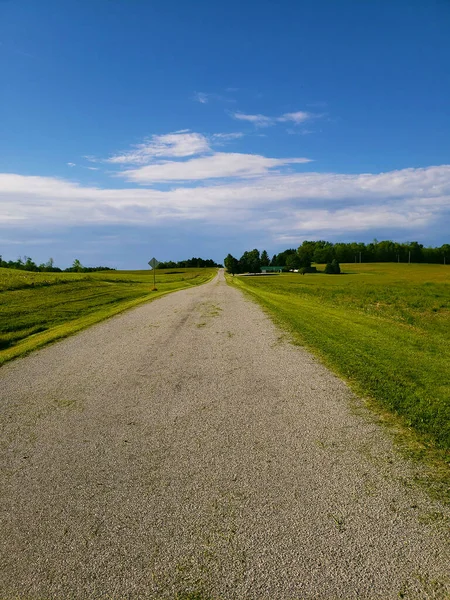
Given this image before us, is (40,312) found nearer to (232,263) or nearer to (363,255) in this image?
(232,263)

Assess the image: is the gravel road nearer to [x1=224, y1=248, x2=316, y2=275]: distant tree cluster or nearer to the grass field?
the grass field

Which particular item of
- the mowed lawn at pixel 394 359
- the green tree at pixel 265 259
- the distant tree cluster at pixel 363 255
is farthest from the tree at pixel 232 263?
the mowed lawn at pixel 394 359

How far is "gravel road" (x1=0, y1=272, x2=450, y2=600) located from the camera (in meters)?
3.14

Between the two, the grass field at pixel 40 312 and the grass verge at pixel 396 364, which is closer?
the grass verge at pixel 396 364

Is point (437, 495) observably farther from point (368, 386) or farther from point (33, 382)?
point (33, 382)

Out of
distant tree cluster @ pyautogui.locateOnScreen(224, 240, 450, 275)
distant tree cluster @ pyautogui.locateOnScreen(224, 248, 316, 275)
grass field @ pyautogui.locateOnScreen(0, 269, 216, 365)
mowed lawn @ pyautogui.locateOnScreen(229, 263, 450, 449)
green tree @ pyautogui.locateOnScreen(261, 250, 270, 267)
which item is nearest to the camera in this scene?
mowed lawn @ pyautogui.locateOnScreen(229, 263, 450, 449)

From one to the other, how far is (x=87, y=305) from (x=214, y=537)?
75.7ft

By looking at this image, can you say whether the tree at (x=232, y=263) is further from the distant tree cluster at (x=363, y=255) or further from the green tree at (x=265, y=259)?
the green tree at (x=265, y=259)

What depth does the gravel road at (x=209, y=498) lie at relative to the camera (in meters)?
3.14

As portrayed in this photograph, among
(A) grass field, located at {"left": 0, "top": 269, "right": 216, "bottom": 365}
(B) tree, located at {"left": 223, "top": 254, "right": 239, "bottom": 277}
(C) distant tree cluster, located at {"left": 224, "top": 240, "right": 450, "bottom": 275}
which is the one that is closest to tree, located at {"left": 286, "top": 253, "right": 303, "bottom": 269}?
(C) distant tree cluster, located at {"left": 224, "top": 240, "right": 450, "bottom": 275}

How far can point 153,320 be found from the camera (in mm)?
17281

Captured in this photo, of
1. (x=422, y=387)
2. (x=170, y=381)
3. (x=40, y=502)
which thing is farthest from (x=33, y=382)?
(x=422, y=387)

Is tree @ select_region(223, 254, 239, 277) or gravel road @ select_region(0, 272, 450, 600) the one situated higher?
tree @ select_region(223, 254, 239, 277)

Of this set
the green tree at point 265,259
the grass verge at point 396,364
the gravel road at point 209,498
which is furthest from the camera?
the green tree at point 265,259
